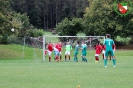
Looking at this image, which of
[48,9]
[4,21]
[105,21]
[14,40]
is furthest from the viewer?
[48,9]

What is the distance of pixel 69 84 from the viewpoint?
51.1 feet

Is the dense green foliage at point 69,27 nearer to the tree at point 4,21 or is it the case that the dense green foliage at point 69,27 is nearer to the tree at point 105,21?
the tree at point 105,21

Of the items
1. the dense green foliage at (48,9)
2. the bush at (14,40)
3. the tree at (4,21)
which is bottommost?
the bush at (14,40)

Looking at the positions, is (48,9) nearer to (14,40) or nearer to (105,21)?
(105,21)

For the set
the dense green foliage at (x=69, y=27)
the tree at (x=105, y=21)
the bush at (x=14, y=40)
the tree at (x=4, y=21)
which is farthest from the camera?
the dense green foliage at (x=69, y=27)

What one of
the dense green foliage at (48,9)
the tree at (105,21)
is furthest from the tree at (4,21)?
the dense green foliage at (48,9)

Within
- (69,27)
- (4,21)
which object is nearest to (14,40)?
(4,21)

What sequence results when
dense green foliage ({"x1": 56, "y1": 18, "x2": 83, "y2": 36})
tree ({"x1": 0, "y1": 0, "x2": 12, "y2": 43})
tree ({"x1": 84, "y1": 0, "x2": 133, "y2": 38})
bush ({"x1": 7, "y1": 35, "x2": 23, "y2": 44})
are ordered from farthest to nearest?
dense green foliage ({"x1": 56, "y1": 18, "x2": 83, "y2": 36}) < tree ({"x1": 84, "y1": 0, "x2": 133, "y2": 38}) < bush ({"x1": 7, "y1": 35, "x2": 23, "y2": 44}) < tree ({"x1": 0, "y1": 0, "x2": 12, "y2": 43})

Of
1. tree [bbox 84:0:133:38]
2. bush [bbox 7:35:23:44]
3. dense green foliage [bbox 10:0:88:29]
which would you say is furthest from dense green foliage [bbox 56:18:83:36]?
dense green foliage [bbox 10:0:88:29]

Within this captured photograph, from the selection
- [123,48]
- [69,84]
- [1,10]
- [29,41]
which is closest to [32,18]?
[123,48]

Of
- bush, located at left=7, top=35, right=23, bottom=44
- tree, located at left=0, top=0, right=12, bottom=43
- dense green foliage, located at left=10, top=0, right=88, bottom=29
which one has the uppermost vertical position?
dense green foliage, located at left=10, top=0, right=88, bottom=29

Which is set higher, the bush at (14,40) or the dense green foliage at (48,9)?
the dense green foliage at (48,9)

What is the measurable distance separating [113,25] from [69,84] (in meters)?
63.1

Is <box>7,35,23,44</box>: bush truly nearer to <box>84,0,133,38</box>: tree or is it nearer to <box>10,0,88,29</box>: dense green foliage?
<box>84,0,133,38</box>: tree
